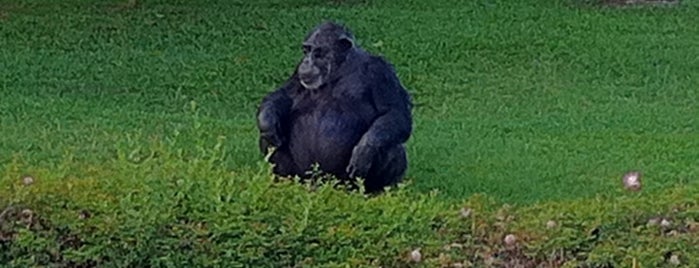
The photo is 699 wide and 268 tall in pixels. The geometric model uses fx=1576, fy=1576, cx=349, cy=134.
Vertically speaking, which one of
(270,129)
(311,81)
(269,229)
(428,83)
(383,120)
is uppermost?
(428,83)

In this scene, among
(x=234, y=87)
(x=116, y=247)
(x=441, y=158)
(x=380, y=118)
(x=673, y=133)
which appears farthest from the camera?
(x=234, y=87)

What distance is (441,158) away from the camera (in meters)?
9.64

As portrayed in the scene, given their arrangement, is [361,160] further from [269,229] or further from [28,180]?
[269,229]

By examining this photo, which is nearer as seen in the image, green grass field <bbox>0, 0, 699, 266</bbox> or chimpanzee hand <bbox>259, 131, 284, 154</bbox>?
chimpanzee hand <bbox>259, 131, 284, 154</bbox>

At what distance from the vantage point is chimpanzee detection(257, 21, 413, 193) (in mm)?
7227

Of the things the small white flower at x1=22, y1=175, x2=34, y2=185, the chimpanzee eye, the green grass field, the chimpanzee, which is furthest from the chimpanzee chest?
the small white flower at x1=22, y1=175, x2=34, y2=185

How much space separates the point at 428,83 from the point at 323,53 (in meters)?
6.16

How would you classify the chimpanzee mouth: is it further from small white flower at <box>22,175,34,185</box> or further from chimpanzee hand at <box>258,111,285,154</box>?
small white flower at <box>22,175,34,185</box>

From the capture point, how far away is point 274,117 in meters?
7.30

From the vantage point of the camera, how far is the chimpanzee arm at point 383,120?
7.17m

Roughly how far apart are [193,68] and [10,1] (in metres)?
3.85

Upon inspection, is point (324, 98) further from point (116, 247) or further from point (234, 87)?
point (234, 87)

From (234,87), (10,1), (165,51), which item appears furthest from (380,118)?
(10,1)

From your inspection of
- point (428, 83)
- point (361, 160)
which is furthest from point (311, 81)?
point (428, 83)
